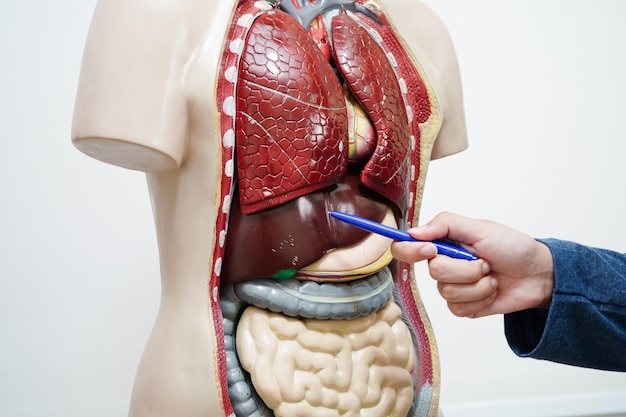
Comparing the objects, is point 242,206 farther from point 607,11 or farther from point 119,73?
point 607,11

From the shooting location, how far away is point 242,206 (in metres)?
0.84

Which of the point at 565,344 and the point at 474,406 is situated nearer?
the point at 565,344

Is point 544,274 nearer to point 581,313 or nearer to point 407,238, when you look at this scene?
point 581,313

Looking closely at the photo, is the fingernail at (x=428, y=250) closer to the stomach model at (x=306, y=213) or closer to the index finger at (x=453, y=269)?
the index finger at (x=453, y=269)

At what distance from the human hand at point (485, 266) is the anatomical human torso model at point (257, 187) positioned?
13 centimetres

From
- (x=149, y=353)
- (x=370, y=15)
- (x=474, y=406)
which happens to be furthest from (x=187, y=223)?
(x=474, y=406)

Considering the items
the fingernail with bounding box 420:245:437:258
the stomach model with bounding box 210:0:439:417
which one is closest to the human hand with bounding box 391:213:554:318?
the fingernail with bounding box 420:245:437:258

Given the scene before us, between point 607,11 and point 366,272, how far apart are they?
1.21m

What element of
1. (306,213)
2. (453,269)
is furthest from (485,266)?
(306,213)

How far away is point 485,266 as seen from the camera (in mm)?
811

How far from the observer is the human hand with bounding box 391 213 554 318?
777mm

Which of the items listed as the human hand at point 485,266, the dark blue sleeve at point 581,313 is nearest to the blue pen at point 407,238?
the human hand at point 485,266

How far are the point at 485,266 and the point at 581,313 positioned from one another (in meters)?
0.15

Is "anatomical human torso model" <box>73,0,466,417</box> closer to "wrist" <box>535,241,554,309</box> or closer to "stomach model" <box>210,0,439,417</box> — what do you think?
"stomach model" <box>210,0,439,417</box>
